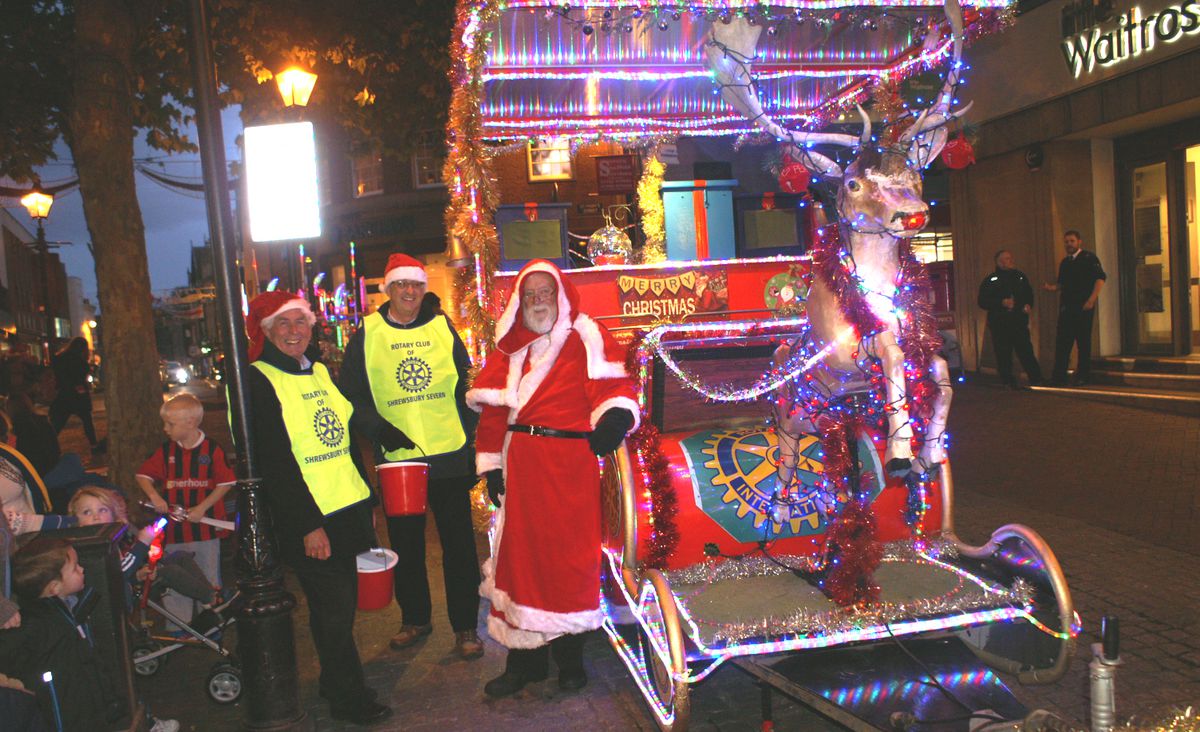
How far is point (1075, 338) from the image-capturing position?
492 inches

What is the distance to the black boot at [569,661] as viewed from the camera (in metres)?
4.49

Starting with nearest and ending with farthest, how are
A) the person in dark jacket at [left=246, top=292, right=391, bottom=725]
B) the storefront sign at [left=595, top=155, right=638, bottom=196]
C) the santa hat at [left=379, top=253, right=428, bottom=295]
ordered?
1. the person in dark jacket at [left=246, top=292, right=391, bottom=725]
2. the santa hat at [left=379, top=253, right=428, bottom=295]
3. the storefront sign at [left=595, top=155, right=638, bottom=196]

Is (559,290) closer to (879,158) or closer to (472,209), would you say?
(879,158)

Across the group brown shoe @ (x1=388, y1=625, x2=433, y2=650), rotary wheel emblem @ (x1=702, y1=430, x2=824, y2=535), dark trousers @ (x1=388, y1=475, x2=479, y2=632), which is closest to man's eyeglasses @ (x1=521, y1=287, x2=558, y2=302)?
rotary wheel emblem @ (x1=702, y1=430, x2=824, y2=535)

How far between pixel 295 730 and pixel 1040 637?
3.40 meters

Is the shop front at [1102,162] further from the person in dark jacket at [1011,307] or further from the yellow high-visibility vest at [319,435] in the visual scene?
the yellow high-visibility vest at [319,435]

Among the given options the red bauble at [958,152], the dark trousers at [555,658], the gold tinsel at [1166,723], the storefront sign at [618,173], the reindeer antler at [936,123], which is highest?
the storefront sign at [618,173]

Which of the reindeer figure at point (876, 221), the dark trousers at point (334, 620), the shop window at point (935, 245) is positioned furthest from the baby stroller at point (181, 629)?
the shop window at point (935, 245)

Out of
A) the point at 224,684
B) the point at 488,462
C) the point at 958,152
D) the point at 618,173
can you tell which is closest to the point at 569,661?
the point at 488,462

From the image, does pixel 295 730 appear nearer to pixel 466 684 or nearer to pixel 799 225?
pixel 466 684

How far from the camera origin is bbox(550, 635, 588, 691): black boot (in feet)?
14.7

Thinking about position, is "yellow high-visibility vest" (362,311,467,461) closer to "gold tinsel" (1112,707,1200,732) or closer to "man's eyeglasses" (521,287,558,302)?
"man's eyeglasses" (521,287,558,302)

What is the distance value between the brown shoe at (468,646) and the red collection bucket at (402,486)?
3.08 ft

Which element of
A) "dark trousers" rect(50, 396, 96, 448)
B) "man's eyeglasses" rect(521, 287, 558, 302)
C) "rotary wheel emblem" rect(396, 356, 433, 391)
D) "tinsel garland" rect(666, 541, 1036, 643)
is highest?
"man's eyeglasses" rect(521, 287, 558, 302)
